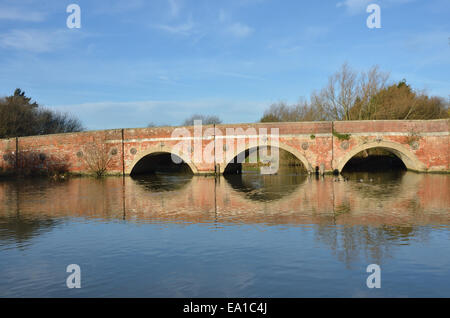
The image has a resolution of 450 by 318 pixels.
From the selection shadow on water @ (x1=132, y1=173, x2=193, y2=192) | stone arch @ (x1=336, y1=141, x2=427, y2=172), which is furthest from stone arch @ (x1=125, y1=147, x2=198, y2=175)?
stone arch @ (x1=336, y1=141, x2=427, y2=172)

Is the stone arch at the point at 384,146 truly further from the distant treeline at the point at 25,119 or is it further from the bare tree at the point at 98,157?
the distant treeline at the point at 25,119

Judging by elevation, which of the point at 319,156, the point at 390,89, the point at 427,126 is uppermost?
the point at 390,89

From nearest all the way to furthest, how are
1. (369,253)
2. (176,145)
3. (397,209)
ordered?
(369,253) → (397,209) → (176,145)

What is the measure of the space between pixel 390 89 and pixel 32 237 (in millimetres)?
36187

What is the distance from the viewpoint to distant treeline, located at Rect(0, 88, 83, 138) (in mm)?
41434

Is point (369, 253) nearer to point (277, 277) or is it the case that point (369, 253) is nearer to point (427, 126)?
point (277, 277)

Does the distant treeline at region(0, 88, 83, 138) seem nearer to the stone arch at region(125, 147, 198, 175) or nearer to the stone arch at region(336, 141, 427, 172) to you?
the stone arch at region(125, 147, 198, 175)

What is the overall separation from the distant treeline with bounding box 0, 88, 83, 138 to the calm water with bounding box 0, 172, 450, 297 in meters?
32.4

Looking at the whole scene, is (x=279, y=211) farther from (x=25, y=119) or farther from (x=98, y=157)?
(x=25, y=119)

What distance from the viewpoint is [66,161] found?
31.5 metres

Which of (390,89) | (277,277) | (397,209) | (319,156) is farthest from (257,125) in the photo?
(277,277)

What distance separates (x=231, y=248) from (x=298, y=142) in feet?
62.7

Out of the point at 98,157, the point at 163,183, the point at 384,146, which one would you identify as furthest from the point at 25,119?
the point at 384,146

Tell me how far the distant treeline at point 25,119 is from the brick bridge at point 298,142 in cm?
1525
